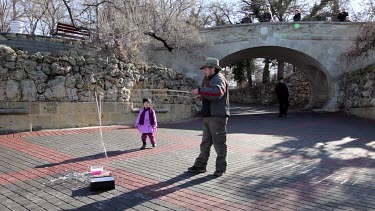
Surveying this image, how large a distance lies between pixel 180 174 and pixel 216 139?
0.81 meters

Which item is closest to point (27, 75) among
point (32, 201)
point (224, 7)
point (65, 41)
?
point (65, 41)

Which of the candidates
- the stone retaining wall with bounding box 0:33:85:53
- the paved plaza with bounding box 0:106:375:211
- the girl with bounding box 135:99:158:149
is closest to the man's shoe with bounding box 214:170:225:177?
the paved plaza with bounding box 0:106:375:211

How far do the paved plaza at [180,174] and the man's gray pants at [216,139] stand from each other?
24 centimetres

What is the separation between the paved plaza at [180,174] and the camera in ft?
15.5

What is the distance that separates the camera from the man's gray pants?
5.79 metres

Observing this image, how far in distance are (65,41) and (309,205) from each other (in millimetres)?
10105

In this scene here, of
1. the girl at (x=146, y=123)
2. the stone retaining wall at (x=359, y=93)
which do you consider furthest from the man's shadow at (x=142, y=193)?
the stone retaining wall at (x=359, y=93)

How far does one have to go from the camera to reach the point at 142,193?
5.05m

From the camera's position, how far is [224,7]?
35.8 meters

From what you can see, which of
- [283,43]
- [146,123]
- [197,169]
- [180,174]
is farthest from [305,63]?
[180,174]

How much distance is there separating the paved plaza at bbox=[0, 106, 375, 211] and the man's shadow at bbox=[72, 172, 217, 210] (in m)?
0.01

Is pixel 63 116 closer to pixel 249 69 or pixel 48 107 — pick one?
pixel 48 107

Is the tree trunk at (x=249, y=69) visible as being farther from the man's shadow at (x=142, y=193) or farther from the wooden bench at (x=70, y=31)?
the man's shadow at (x=142, y=193)

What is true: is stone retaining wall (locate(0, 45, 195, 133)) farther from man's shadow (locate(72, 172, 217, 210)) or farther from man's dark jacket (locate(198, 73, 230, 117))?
man's shadow (locate(72, 172, 217, 210))
